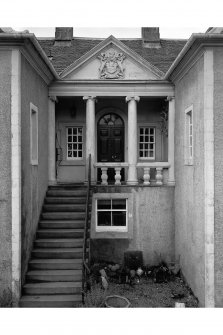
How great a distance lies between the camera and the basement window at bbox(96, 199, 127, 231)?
12.7 metres

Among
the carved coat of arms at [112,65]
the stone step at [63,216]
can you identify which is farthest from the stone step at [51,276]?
the carved coat of arms at [112,65]

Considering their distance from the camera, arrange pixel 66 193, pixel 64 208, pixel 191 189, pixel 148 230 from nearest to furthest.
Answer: pixel 191 189 → pixel 64 208 → pixel 66 193 → pixel 148 230

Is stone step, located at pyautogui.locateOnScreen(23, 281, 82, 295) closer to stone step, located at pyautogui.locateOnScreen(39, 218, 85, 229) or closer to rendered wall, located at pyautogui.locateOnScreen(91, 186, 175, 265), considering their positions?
stone step, located at pyautogui.locateOnScreen(39, 218, 85, 229)

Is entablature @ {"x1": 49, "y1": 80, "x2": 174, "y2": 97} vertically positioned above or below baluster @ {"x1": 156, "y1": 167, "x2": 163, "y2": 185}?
above

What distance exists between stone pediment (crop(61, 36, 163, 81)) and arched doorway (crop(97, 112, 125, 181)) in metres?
2.47

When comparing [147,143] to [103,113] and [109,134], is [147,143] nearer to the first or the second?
[109,134]

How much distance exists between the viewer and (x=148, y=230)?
40.2 ft

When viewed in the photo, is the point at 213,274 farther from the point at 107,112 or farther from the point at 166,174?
the point at 107,112

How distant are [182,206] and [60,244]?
3922 millimetres

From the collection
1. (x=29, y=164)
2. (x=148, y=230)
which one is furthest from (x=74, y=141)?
(x=29, y=164)

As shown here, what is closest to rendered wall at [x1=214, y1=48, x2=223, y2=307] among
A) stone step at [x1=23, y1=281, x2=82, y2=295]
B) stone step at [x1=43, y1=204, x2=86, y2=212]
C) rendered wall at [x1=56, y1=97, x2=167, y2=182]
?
stone step at [x1=23, y1=281, x2=82, y2=295]

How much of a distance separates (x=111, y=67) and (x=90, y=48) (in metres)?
2.57

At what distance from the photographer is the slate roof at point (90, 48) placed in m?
13.3

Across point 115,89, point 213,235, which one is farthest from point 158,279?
point 115,89
